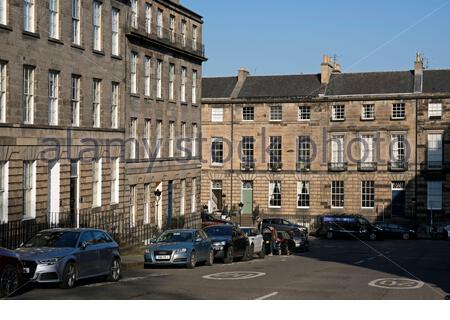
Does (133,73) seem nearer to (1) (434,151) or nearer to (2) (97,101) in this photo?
(2) (97,101)

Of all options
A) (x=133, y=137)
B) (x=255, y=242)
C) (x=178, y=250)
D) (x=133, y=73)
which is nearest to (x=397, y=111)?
(x=133, y=137)

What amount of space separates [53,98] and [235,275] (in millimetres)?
15341

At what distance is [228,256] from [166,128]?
20.6 metres

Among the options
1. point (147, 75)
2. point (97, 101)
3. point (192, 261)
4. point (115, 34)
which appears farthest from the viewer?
point (147, 75)

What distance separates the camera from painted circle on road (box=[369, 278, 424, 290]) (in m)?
23.9

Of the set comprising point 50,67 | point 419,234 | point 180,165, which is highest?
point 50,67

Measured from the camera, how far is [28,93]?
3597cm

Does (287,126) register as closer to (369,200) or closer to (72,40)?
(369,200)

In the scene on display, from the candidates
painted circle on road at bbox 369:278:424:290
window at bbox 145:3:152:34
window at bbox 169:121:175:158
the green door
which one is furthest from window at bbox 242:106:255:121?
painted circle on road at bbox 369:278:424:290

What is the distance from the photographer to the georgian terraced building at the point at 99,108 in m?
34.9

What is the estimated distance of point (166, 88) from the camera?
5375 centimetres

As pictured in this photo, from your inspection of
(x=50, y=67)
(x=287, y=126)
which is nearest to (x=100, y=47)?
(x=50, y=67)

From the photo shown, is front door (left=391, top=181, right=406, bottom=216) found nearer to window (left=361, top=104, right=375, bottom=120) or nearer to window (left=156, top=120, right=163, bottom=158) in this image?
window (left=361, top=104, right=375, bottom=120)

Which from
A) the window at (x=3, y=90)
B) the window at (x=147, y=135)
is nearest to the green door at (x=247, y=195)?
the window at (x=147, y=135)
